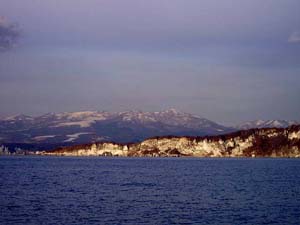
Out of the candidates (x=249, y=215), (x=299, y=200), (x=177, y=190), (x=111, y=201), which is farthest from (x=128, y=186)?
(x=249, y=215)

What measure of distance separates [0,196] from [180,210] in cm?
2693

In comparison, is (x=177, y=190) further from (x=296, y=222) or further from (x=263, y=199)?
(x=296, y=222)

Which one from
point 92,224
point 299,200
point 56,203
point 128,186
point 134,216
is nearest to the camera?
point 92,224

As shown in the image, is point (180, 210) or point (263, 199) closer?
point (180, 210)

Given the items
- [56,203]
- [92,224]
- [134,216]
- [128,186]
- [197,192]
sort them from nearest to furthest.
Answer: [92,224] < [134,216] < [56,203] < [197,192] < [128,186]

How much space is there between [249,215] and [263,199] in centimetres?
1534

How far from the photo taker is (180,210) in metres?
61.0

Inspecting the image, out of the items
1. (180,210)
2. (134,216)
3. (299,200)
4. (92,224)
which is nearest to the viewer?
(92,224)

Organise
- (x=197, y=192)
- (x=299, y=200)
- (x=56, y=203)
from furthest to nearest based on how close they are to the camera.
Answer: (x=197, y=192) → (x=299, y=200) → (x=56, y=203)

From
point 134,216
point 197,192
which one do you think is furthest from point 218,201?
point 134,216

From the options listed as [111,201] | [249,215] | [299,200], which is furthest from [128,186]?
[249,215]

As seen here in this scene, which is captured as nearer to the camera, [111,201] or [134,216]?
[134,216]

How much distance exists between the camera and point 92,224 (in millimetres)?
51625

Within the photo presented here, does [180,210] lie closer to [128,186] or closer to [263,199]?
[263,199]
